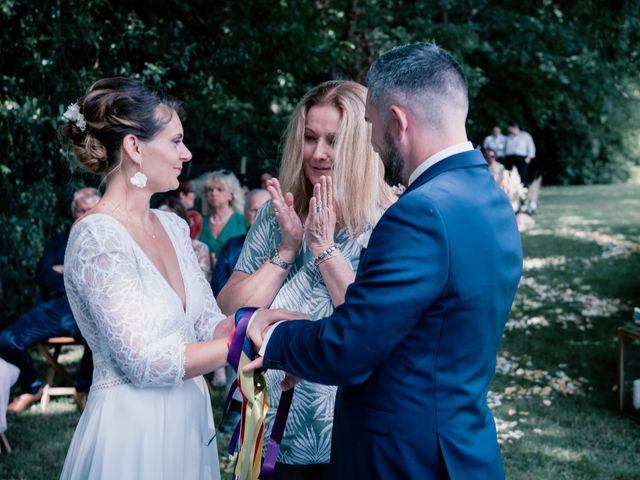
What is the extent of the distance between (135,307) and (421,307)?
94 cm

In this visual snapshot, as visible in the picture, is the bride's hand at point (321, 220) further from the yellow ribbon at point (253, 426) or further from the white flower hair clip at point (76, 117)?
the white flower hair clip at point (76, 117)

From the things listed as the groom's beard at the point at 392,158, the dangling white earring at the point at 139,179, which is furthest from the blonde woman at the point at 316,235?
the groom's beard at the point at 392,158

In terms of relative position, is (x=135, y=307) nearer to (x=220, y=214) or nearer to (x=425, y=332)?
(x=425, y=332)

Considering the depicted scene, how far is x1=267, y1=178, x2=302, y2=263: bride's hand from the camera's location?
108 inches

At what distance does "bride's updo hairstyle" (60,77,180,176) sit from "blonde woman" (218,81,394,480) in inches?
19.7

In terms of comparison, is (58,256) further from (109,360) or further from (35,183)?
(109,360)

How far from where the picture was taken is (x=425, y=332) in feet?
6.13

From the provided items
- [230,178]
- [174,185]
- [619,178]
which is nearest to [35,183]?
[230,178]

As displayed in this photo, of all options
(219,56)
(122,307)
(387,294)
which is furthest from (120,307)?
(219,56)

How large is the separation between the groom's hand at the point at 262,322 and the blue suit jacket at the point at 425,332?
0.51 feet

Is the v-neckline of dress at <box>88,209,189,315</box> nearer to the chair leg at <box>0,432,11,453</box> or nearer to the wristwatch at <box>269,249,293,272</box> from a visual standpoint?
the wristwatch at <box>269,249,293,272</box>

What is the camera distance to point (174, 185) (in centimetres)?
266

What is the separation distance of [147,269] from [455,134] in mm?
1114

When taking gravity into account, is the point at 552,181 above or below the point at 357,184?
below
